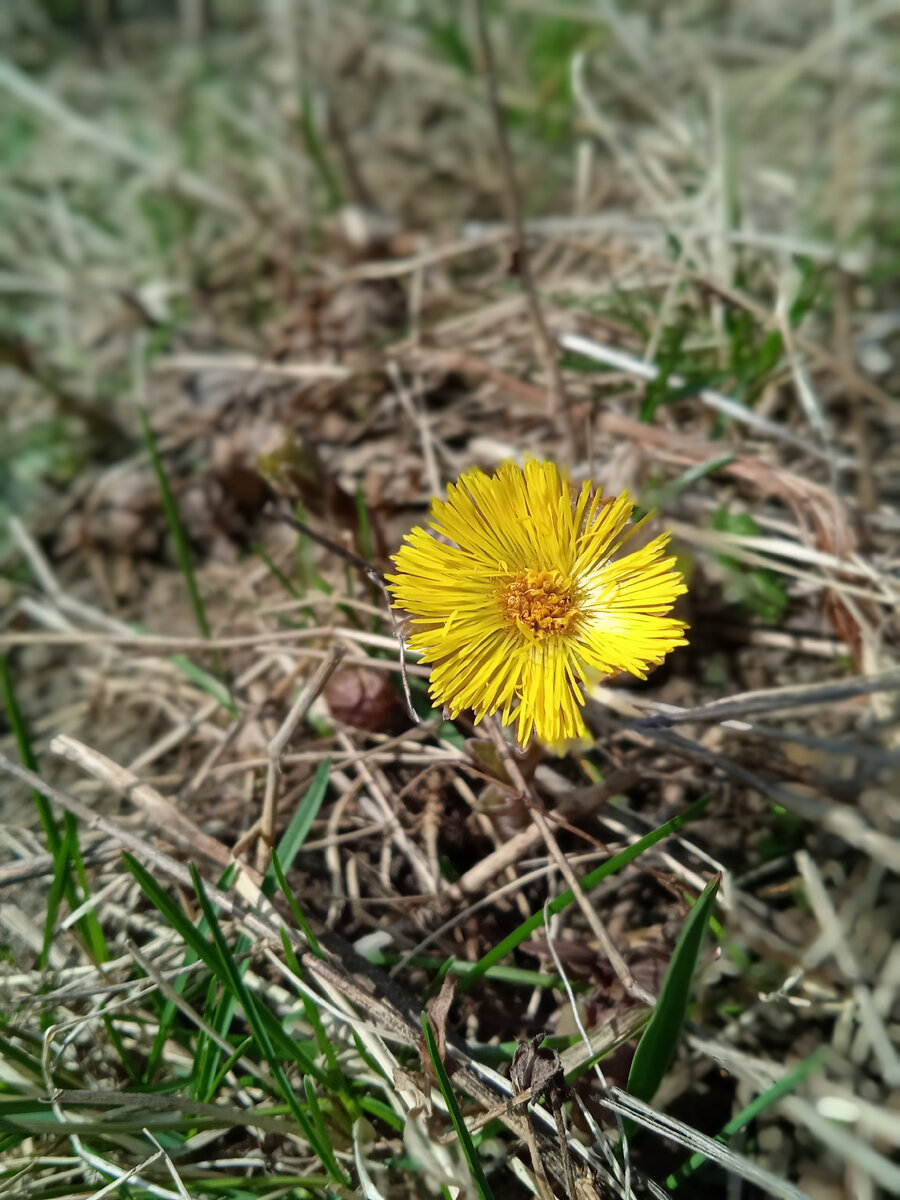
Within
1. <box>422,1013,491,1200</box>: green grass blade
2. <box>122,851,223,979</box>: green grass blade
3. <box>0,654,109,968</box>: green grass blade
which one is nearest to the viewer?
<box>422,1013,491,1200</box>: green grass blade

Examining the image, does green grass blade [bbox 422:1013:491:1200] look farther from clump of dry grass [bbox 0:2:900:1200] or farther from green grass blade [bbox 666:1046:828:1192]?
green grass blade [bbox 666:1046:828:1192]

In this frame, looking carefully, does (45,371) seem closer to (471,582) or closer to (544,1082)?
(471,582)

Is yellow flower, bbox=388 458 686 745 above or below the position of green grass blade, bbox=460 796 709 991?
above

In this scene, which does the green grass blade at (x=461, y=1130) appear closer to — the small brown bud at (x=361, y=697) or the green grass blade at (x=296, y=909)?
the green grass blade at (x=296, y=909)

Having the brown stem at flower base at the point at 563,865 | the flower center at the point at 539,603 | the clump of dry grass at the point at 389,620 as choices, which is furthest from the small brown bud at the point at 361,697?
the flower center at the point at 539,603

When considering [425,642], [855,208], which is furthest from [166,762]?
[855,208]

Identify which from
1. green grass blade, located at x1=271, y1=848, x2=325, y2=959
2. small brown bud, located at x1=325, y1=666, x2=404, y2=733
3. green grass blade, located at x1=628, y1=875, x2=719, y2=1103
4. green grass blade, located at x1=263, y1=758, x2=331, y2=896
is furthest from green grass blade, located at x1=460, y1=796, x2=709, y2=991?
small brown bud, located at x1=325, y1=666, x2=404, y2=733

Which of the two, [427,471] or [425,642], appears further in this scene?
[427,471]
